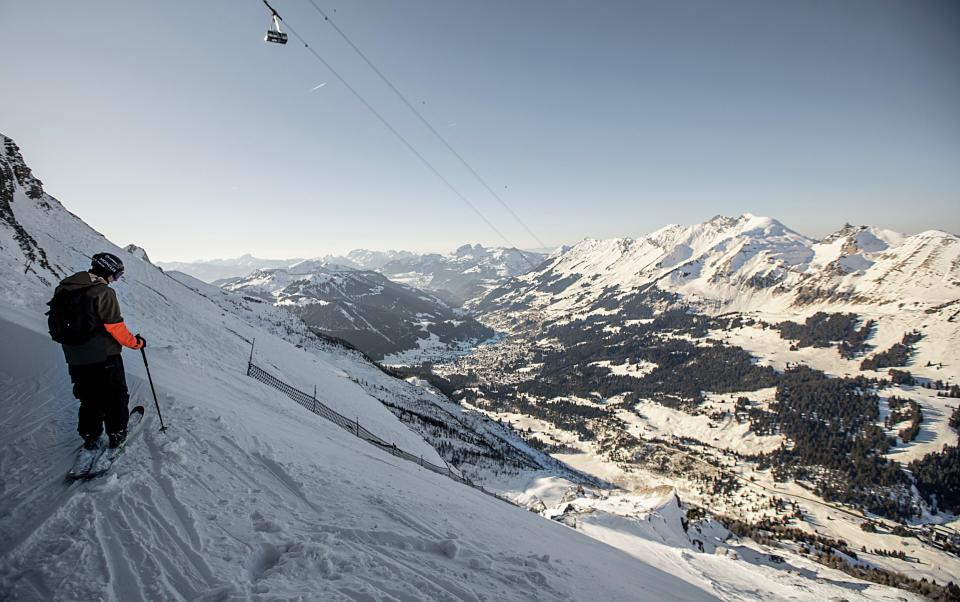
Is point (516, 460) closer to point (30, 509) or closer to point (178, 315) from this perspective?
point (178, 315)

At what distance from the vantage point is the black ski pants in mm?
5773

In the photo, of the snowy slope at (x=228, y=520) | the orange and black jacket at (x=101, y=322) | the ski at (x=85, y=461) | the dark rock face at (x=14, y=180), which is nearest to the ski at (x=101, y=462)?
the ski at (x=85, y=461)

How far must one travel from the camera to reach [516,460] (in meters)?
87.2

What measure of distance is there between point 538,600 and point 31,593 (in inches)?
236

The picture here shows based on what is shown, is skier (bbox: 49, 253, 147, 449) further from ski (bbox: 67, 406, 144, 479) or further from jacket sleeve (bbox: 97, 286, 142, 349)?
ski (bbox: 67, 406, 144, 479)

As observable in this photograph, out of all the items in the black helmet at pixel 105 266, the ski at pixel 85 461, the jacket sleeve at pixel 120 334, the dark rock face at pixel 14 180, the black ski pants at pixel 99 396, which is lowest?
the ski at pixel 85 461

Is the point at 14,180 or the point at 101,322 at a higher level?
the point at 14,180

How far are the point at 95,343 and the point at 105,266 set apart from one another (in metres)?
1.27

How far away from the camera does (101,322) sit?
5.66 meters

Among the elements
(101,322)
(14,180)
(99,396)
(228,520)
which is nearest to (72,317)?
(101,322)

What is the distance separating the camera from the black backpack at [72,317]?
212 inches

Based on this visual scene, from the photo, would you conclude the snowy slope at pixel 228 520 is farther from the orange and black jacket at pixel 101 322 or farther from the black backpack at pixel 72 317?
the black backpack at pixel 72 317

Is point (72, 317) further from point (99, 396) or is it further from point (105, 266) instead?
point (99, 396)

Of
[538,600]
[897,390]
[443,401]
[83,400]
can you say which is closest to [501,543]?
[538,600]
